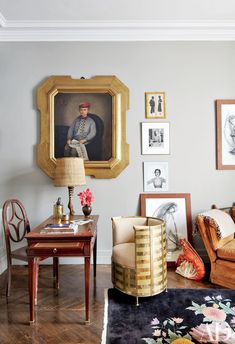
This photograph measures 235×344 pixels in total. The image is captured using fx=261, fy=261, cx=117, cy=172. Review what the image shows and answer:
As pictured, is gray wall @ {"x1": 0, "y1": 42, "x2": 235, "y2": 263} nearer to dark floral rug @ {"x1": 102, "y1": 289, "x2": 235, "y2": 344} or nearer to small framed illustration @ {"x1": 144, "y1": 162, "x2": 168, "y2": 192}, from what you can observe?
small framed illustration @ {"x1": 144, "y1": 162, "x2": 168, "y2": 192}

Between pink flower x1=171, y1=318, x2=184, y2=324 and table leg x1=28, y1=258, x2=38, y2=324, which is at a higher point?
table leg x1=28, y1=258, x2=38, y2=324

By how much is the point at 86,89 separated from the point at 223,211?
2.50 metres

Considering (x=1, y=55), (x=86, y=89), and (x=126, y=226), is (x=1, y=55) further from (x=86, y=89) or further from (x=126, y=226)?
(x=126, y=226)

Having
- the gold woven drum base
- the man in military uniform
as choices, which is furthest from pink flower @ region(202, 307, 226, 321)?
the man in military uniform

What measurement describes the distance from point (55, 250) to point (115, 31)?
3.07 metres

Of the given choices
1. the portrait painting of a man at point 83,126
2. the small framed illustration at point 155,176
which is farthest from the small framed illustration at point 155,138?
the portrait painting of a man at point 83,126

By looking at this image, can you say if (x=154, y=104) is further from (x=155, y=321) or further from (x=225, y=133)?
(x=155, y=321)

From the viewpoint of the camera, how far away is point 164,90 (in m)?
3.76

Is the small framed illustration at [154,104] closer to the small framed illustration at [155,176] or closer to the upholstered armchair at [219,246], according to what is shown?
the small framed illustration at [155,176]

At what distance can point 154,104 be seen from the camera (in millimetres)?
3738

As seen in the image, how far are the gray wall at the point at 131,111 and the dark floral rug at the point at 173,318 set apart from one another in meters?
1.20

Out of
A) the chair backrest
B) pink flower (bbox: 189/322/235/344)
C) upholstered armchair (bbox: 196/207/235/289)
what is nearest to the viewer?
pink flower (bbox: 189/322/235/344)

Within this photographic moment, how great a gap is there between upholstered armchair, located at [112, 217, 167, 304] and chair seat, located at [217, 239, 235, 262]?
768 mm

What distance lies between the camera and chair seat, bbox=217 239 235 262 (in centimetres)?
289
